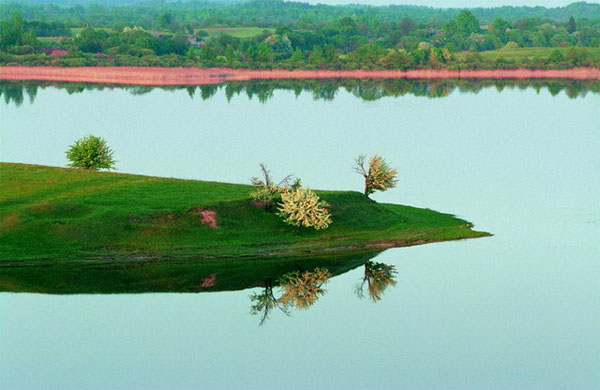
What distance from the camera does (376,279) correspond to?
2282 inches

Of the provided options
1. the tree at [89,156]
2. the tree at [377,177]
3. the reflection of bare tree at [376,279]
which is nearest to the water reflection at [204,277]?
the reflection of bare tree at [376,279]

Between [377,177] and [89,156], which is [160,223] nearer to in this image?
[377,177]

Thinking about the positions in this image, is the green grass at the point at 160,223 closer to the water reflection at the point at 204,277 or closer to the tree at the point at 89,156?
the water reflection at the point at 204,277

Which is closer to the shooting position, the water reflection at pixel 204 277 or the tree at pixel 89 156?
the water reflection at pixel 204 277

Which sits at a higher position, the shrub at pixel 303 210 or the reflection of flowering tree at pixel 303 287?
the shrub at pixel 303 210

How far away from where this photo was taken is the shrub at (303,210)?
210ft

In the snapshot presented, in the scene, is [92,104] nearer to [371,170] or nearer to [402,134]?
[402,134]

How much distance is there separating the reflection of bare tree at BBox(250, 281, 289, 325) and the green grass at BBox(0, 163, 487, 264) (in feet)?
21.3

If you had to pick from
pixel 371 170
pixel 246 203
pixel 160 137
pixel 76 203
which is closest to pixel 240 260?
pixel 246 203

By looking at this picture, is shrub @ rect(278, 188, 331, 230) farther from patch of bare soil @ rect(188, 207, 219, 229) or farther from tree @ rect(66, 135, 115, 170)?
tree @ rect(66, 135, 115, 170)

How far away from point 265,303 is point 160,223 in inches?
454

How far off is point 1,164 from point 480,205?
35.1m

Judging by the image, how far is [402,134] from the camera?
134625 millimetres

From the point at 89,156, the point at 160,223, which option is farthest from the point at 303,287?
the point at 89,156
